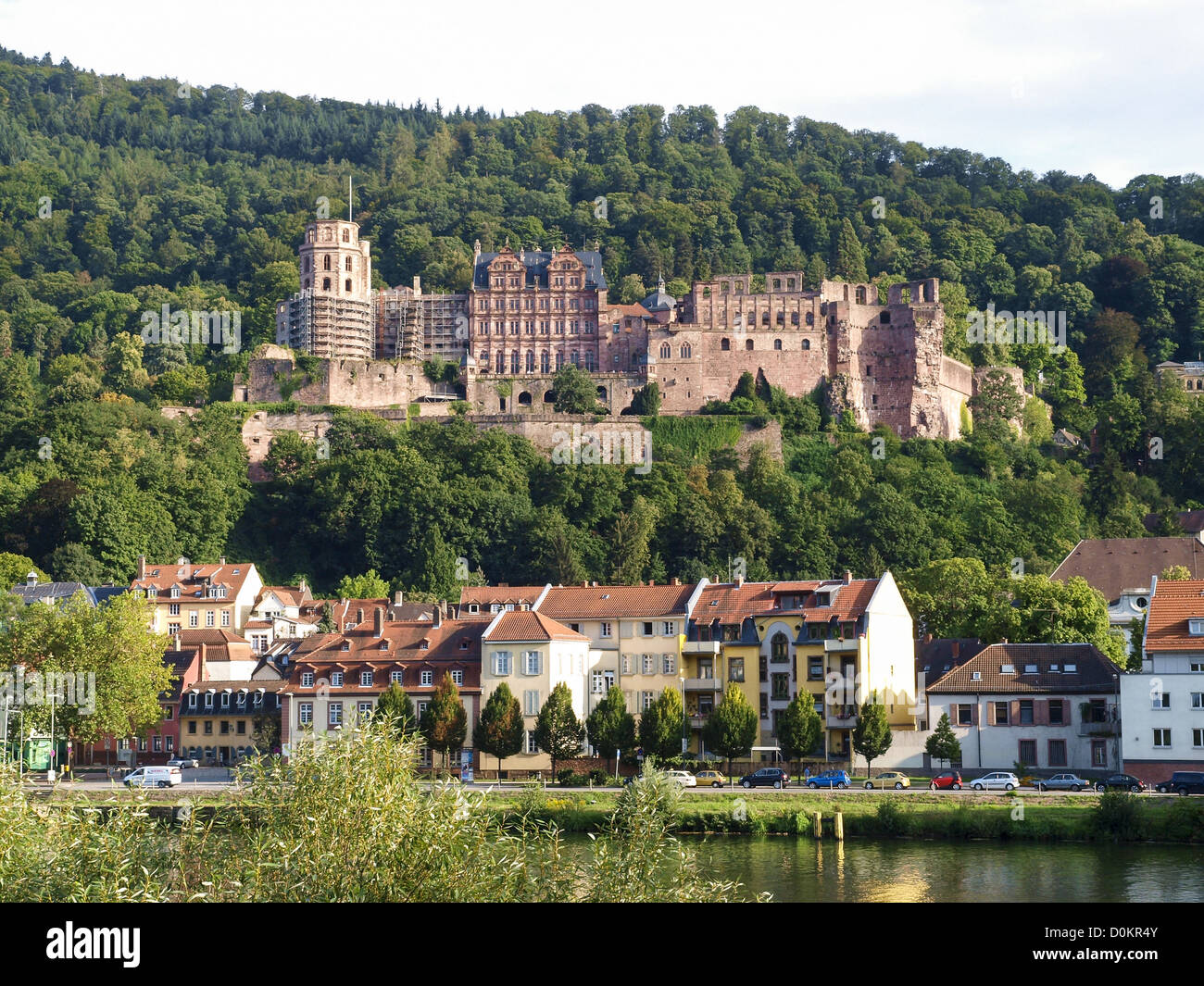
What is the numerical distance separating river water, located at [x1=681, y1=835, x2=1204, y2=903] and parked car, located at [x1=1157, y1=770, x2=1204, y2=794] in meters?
7.54

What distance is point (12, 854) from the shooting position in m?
22.6

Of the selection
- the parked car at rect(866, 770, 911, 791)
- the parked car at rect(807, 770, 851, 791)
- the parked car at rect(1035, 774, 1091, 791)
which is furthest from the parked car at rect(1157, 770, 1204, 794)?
the parked car at rect(807, 770, 851, 791)

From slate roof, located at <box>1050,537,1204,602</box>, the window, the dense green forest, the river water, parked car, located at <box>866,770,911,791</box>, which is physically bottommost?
the river water

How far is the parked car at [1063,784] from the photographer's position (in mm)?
57469

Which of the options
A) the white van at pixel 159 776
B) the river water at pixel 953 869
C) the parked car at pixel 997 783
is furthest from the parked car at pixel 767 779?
the white van at pixel 159 776

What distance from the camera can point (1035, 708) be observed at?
6347cm

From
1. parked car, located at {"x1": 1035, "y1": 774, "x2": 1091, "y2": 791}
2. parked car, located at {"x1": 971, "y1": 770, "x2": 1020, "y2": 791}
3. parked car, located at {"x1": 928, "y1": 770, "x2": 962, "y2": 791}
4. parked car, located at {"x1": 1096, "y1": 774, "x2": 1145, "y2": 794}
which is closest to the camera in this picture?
parked car, located at {"x1": 1096, "y1": 774, "x2": 1145, "y2": 794}

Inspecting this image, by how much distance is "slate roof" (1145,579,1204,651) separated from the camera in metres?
58.6

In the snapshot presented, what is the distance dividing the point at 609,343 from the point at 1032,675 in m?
74.6

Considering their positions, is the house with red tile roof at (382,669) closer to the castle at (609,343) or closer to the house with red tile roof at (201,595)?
the house with red tile roof at (201,595)

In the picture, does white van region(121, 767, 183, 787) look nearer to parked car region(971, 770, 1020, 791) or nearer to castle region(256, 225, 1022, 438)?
parked car region(971, 770, 1020, 791)

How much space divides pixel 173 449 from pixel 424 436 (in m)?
17.3

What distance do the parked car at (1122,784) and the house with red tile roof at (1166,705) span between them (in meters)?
1.46

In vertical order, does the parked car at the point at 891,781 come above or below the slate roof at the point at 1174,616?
below
